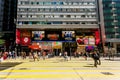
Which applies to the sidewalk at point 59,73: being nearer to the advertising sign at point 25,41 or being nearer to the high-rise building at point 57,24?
the advertising sign at point 25,41

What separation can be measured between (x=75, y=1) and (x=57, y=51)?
64.0 feet

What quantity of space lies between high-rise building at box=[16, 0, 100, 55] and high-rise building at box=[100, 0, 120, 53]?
18.7 meters

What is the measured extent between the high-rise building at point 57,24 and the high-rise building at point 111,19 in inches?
737

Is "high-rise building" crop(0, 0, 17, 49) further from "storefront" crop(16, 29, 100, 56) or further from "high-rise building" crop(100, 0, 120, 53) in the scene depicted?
"high-rise building" crop(100, 0, 120, 53)

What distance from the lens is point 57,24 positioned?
6788 centimetres

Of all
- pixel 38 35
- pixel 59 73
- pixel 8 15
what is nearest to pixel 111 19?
pixel 38 35

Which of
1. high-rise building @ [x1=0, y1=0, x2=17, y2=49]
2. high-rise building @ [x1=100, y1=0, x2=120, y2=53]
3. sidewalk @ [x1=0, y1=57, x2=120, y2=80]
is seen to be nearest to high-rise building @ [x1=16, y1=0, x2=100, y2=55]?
high-rise building @ [x1=100, y1=0, x2=120, y2=53]

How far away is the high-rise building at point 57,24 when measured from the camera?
64500 mm

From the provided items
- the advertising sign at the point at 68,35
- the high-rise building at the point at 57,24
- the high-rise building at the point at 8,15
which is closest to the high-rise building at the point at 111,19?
the high-rise building at the point at 57,24

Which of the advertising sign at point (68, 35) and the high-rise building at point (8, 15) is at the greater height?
the high-rise building at point (8, 15)

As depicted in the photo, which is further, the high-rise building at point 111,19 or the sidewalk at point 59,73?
the high-rise building at point 111,19

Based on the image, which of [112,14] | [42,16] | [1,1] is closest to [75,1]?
[42,16]

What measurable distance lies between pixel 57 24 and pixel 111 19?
3037cm

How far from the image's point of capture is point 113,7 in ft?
291
